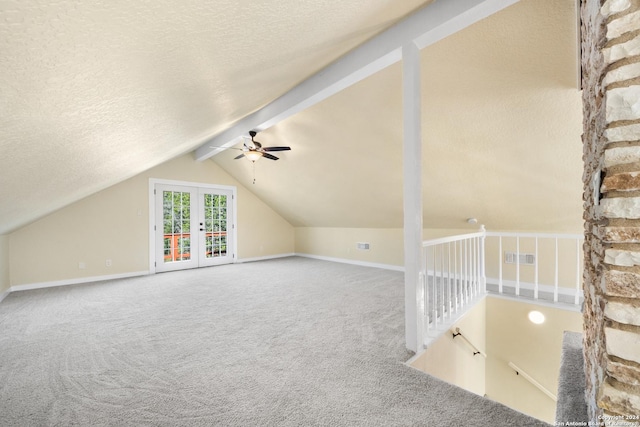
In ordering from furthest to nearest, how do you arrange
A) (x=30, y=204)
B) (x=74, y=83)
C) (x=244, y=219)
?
(x=244, y=219), (x=30, y=204), (x=74, y=83)

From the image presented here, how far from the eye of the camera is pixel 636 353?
0.80 meters

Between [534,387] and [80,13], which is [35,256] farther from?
[534,387]

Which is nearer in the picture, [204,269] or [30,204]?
[30,204]

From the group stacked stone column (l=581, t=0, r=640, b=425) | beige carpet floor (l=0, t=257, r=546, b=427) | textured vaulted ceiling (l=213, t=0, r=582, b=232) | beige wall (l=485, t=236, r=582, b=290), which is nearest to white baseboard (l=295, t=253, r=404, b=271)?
textured vaulted ceiling (l=213, t=0, r=582, b=232)

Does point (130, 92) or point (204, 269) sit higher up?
point (130, 92)

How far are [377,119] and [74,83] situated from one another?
9.10 feet

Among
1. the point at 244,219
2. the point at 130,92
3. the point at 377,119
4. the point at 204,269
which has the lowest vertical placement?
the point at 204,269

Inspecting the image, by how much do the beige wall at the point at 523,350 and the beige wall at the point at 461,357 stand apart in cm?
16

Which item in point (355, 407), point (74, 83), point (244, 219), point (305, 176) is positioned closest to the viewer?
point (74, 83)

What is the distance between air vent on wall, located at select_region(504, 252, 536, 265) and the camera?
3.80 meters

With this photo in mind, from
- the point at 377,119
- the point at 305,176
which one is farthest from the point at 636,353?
the point at 305,176

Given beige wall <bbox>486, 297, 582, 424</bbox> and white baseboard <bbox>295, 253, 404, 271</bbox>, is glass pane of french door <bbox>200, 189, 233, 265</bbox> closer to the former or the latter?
white baseboard <bbox>295, 253, 404, 271</bbox>

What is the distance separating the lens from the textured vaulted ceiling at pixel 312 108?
898 mm

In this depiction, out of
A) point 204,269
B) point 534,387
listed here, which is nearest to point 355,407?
point 534,387
